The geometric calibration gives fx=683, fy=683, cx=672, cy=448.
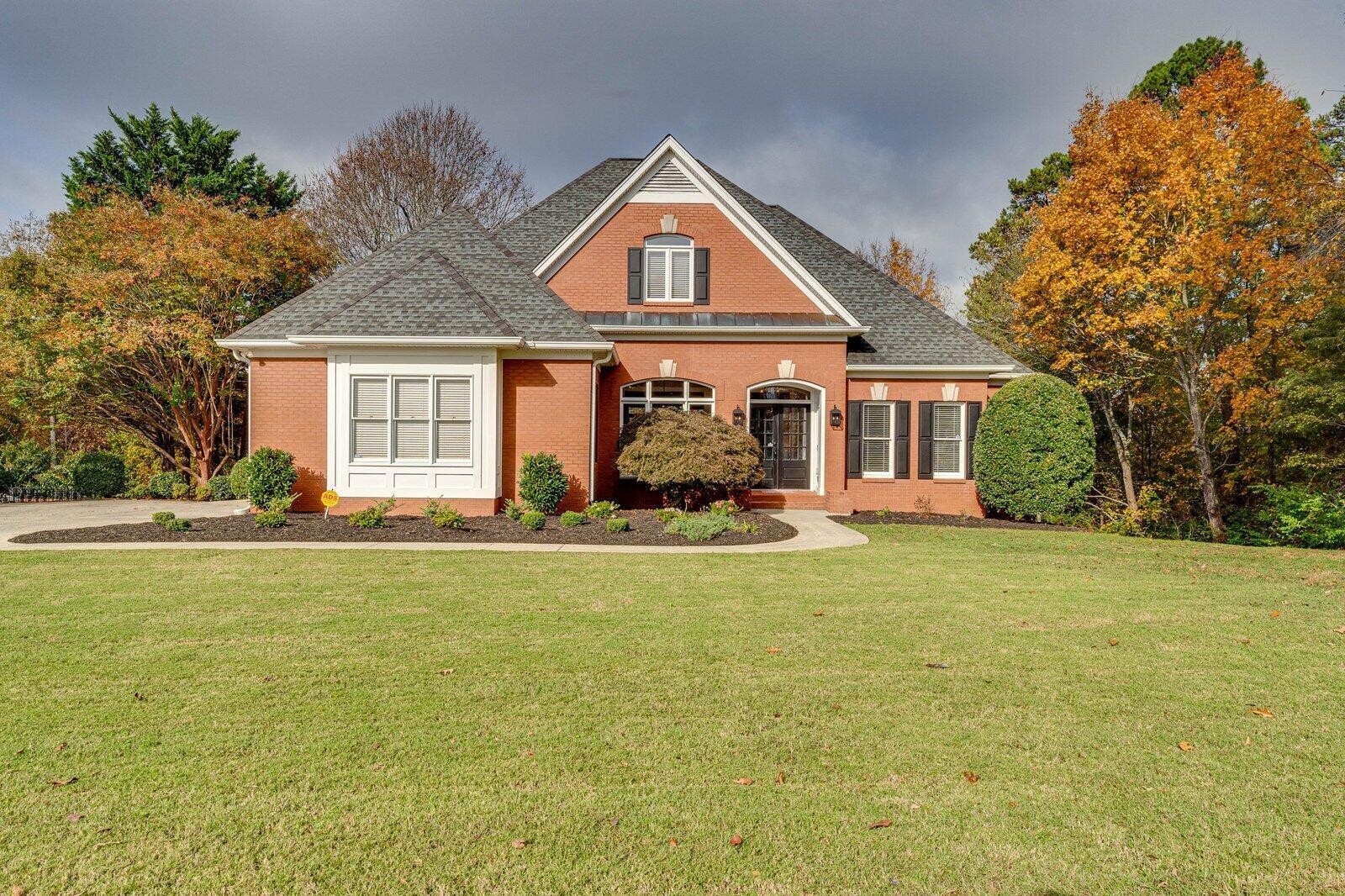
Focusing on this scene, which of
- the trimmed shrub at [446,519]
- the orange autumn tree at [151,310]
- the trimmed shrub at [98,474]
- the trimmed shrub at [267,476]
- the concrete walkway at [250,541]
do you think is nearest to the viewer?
the concrete walkway at [250,541]

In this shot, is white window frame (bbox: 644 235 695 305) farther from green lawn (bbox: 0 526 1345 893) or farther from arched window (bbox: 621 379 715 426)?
green lawn (bbox: 0 526 1345 893)

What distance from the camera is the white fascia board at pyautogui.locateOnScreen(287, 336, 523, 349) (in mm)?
13148

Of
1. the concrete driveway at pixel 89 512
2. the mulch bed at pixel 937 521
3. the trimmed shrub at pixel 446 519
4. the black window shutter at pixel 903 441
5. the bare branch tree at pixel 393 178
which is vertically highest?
the bare branch tree at pixel 393 178

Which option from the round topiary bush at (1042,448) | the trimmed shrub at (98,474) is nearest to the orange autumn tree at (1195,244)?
the round topiary bush at (1042,448)

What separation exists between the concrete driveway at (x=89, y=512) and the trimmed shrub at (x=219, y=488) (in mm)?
206

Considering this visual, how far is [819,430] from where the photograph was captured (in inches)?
653

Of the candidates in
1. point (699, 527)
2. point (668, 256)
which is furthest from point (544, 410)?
point (668, 256)

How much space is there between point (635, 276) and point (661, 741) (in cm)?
1425

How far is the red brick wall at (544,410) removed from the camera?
14.4 meters

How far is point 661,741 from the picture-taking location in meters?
3.71

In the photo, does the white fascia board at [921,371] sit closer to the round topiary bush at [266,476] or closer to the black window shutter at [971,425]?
the black window shutter at [971,425]

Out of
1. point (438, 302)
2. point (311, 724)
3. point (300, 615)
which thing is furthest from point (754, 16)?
point (311, 724)

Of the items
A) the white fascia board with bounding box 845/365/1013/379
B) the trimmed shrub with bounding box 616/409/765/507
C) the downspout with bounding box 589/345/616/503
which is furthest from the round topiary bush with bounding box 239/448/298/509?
the white fascia board with bounding box 845/365/1013/379

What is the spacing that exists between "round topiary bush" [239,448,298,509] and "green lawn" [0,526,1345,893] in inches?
232
